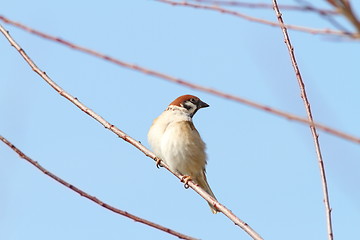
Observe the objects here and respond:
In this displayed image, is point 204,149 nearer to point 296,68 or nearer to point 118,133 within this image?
point 118,133

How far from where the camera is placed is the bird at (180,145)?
18.9 ft

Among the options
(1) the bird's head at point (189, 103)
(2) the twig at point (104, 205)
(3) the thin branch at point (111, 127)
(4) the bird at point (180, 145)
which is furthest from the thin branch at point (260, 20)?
(1) the bird's head at point (189, 103)

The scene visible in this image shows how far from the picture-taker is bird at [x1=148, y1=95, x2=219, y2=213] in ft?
18.9

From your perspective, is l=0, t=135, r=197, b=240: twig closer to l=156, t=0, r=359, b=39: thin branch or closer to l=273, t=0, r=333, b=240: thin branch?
l=273, t=0, r=333, b=240: thin branch

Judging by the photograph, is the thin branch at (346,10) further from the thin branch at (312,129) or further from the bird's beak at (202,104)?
the bird's beak at (202,104)

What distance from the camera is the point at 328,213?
7.32 ft

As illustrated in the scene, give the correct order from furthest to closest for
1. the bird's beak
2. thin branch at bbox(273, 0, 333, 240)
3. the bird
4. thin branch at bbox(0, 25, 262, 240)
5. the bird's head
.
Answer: the bird's beak
the bird's head
the bird
thin branch at bbox(0, 25, 262, 240)
thin branch at bbox(273, 0, 333, 240)

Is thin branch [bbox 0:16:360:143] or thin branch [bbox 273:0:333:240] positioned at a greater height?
thin branch [bbox 273:0:333:240]

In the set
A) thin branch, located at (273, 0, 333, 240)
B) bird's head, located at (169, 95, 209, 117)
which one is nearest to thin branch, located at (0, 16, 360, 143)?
thin branch, located at (273, 0, 333, 240)

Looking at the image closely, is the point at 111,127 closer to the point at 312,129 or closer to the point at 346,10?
the point at 312,129

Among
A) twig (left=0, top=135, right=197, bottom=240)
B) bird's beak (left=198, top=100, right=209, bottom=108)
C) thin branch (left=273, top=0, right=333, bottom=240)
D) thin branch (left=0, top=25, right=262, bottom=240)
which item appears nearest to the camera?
twig (left=0, top=135, right=197, bottom=240)

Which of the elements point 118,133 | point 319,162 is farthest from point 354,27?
point 118,133

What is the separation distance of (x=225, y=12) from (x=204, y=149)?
190 inches

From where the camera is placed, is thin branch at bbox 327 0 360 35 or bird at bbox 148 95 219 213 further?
bird at bbox 148 95 219 213
